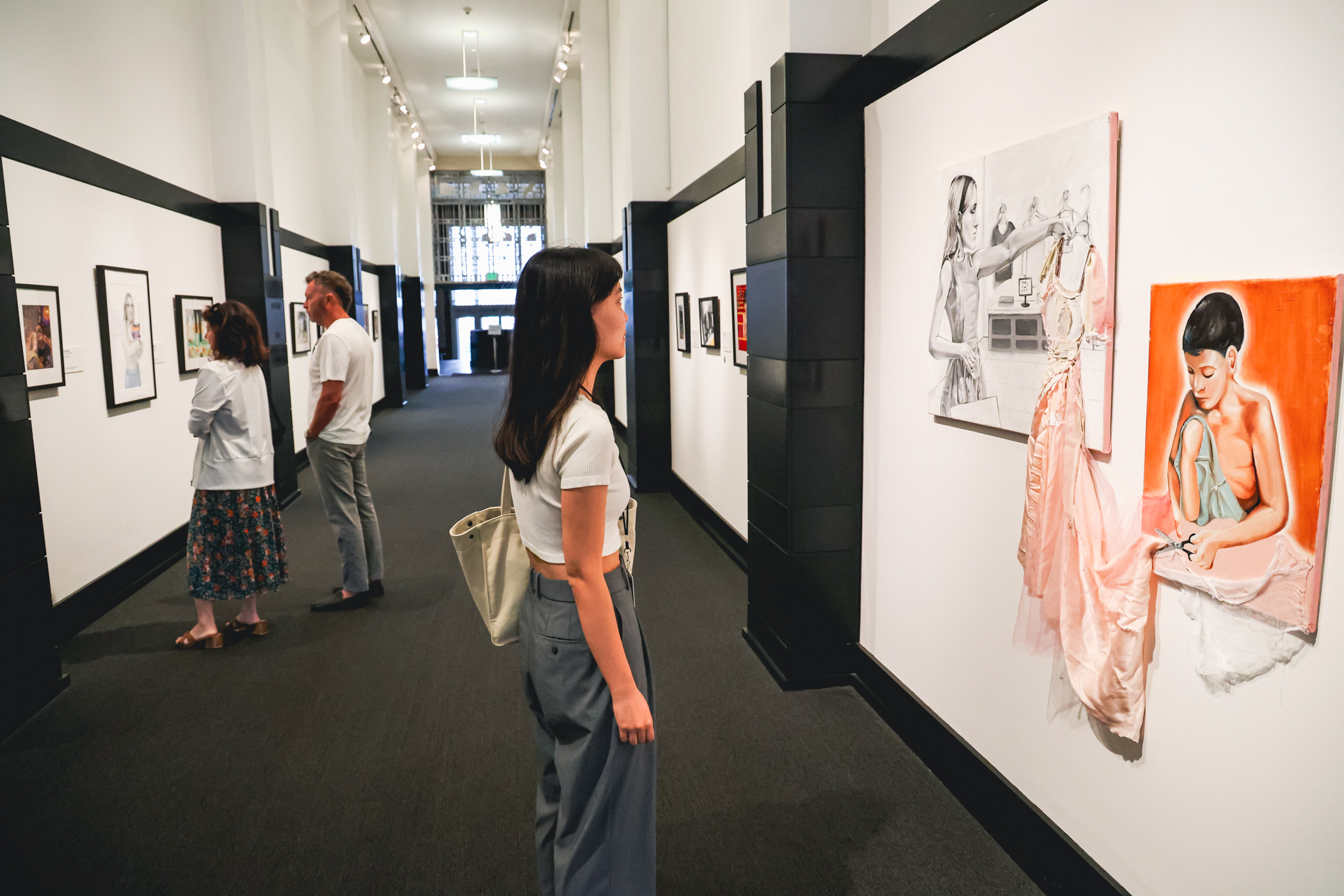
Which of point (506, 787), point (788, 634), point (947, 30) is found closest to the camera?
point (947, 30)

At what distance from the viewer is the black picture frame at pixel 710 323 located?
6.55 metres

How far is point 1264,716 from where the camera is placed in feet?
5.90

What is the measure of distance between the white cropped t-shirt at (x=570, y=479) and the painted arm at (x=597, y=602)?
0.04 metres

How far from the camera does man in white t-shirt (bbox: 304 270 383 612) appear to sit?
479cm

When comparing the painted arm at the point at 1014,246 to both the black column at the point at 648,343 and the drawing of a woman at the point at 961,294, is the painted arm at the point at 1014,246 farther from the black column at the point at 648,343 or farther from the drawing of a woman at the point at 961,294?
the black column at the point at 648,343

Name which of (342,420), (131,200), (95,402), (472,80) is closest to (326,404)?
(342,420)

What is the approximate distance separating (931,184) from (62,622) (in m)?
4.93

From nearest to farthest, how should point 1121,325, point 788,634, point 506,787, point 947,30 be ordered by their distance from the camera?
point 1121,325 < point 947,30 < point 506,787 < point 788,634

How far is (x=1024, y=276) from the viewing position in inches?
99.7

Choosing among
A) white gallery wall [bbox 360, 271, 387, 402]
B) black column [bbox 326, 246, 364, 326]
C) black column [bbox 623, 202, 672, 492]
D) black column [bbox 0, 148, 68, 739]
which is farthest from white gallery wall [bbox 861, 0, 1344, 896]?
white gallery wall [bbox 360, 271, 387, 402]

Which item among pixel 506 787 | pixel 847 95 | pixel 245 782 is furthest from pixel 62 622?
pixel 847 95

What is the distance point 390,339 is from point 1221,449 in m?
16.3

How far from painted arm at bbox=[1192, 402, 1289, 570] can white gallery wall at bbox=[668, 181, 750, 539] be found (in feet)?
11.4

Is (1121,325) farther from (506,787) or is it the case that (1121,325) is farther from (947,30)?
(506,787)
